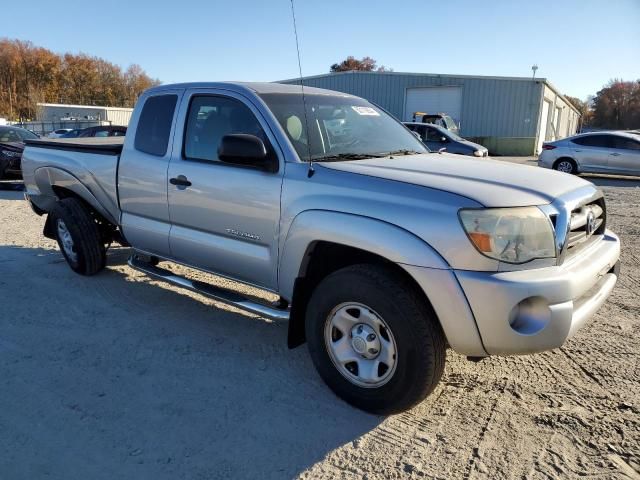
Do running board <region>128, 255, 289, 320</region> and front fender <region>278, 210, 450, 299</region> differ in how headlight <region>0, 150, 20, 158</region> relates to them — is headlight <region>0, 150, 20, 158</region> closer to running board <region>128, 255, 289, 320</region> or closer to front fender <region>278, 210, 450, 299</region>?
running board <region>128, 255, 289, 320</region>

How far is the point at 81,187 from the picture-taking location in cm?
534

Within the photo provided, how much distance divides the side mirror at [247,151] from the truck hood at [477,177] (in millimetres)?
414

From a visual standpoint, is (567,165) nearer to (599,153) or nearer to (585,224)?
(599,153)

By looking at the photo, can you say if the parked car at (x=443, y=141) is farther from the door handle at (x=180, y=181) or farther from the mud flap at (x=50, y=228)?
the door handle at (x=180, y=181)

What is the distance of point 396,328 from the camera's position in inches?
112

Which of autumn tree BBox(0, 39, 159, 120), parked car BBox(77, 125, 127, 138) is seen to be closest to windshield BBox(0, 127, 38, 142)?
parked car BBox(77, 125, 127, 138)

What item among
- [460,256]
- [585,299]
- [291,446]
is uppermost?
[460,256]

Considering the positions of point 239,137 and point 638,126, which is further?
point 638,126

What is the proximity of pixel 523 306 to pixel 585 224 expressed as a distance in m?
0.92

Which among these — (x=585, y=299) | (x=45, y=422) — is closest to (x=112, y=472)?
(x=45, y=422)

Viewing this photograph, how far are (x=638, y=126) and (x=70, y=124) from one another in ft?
263

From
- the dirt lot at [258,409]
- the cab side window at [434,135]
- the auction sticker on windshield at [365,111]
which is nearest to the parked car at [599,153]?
the cab side window at [434,135]

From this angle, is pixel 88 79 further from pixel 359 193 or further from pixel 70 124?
pixel 359 193

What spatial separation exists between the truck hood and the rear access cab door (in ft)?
1.85
